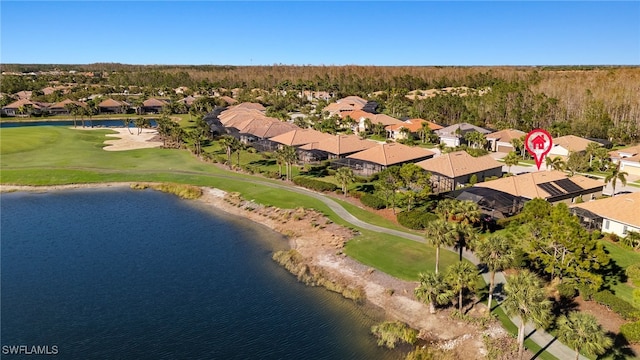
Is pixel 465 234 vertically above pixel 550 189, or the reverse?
pixel 550 189

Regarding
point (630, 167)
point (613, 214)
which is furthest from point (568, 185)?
point (630, 167)

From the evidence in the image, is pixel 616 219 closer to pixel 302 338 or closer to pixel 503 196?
pixel 503 196

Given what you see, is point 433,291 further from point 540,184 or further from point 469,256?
point 540,184

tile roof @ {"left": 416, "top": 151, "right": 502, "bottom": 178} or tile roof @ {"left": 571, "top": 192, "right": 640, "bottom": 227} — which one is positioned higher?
tile roof @ {"left": 416, "top": 151, "right": 502, "bottom": 178}

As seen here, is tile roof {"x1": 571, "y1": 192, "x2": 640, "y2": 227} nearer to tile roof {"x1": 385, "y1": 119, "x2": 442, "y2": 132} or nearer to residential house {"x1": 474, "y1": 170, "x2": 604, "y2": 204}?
residential house {"x1": 474, "y1": 170, "x2": 604, "y2": 204}

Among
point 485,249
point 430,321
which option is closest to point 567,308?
point 485,249

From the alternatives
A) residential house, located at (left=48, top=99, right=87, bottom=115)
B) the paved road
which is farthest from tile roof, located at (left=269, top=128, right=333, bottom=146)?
residential house, located at (left=48, top=99, right=87, bottom=115)
